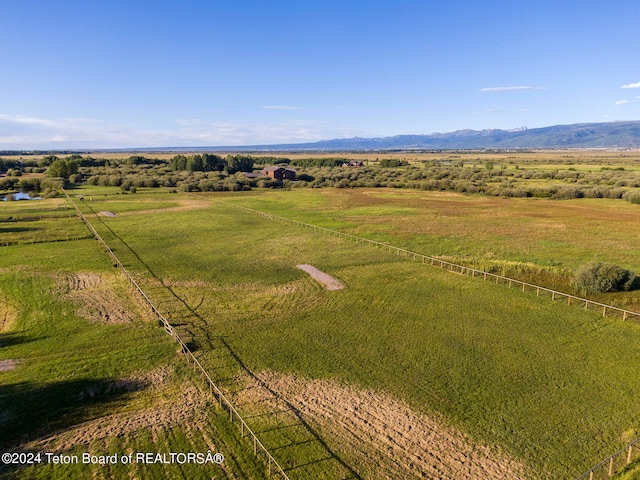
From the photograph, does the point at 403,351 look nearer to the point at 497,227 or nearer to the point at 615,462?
the point at 615,462

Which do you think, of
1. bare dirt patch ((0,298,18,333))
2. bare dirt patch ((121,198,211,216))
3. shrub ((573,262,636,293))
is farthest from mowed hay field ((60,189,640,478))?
bare dirt patch ((121,198,211,216))

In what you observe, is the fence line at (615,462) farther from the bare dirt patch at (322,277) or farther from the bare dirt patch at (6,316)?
the bare dirt patch at (6,316)

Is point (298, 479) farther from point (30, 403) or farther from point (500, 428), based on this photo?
point (30, 403)

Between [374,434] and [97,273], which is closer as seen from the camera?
[374,434]

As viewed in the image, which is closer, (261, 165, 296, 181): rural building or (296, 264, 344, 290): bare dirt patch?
(296, 264, 344, 290): bare dirt patch

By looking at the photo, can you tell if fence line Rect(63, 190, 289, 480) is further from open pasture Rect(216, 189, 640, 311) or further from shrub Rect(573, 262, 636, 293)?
shrub Rect(573, 262, 636, 293)

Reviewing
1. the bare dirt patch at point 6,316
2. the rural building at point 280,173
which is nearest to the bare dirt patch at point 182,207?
the rural building at point 280,173

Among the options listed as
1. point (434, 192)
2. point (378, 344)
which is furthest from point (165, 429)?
point (434, 192)
